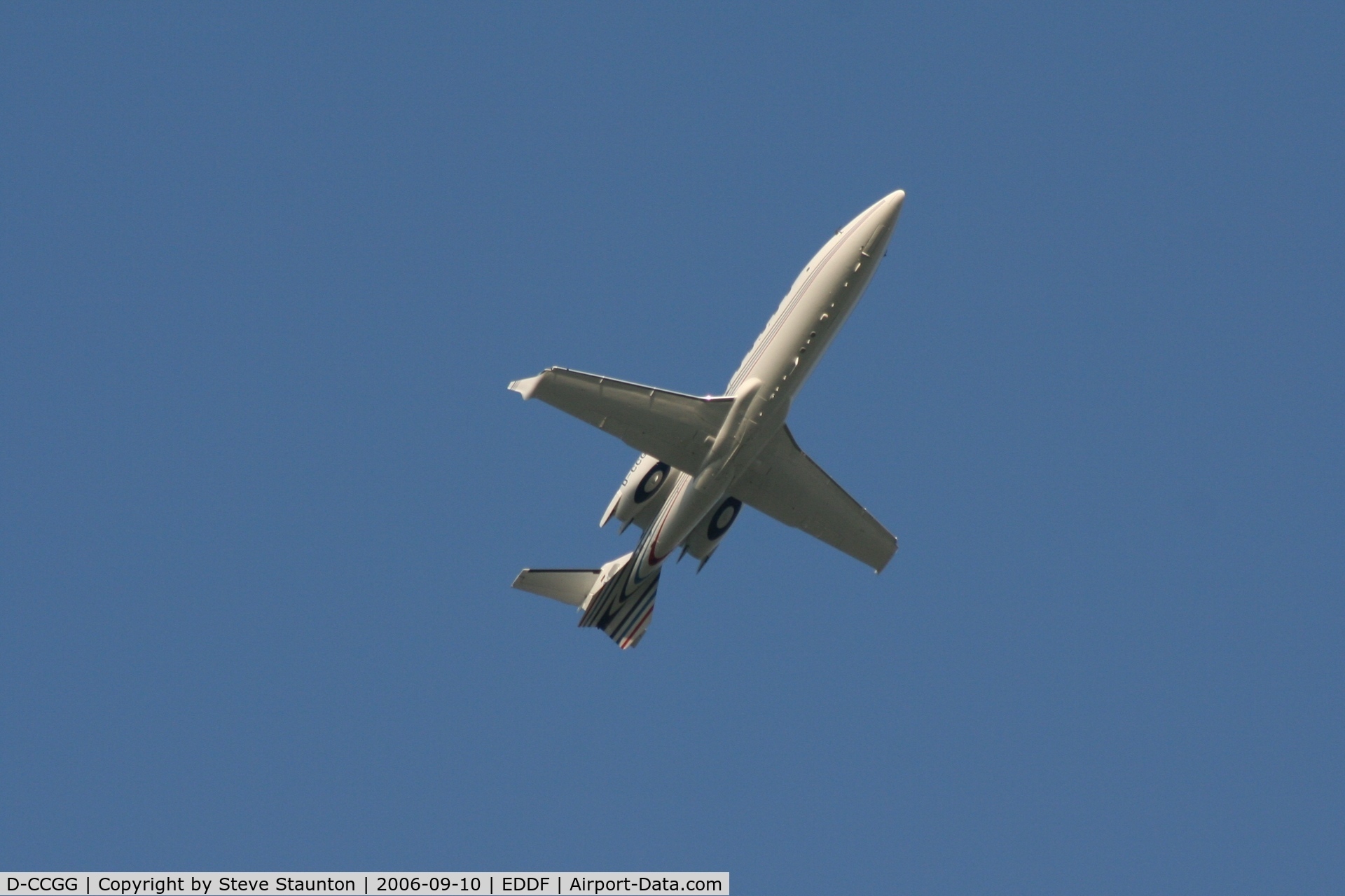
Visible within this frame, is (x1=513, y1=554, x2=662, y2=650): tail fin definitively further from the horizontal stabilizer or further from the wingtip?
the wingtip

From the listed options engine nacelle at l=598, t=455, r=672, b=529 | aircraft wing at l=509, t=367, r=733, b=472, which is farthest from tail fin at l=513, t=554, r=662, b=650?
aircraft wing at l=509, t=367, r=733, b=472

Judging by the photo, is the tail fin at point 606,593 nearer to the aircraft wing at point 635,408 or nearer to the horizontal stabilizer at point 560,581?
the horizontal stabilizer at point 560,581

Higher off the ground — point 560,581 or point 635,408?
point 635,408

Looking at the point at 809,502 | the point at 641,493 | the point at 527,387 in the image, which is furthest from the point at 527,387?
the point at 809,502

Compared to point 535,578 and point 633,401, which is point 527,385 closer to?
point 633,401

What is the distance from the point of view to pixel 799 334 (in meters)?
52.3

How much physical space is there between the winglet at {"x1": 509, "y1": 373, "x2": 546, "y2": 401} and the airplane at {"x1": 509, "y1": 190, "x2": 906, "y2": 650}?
34 millimetres

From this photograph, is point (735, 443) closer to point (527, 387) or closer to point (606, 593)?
point (527, 387)

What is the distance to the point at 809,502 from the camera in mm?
58844

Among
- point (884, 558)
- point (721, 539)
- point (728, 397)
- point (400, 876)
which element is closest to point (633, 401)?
point (728, 397)

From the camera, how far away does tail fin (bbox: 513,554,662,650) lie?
6075 centimetres

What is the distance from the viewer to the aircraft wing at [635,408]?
53.1 metres

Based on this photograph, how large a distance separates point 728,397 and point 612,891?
56.2 feet

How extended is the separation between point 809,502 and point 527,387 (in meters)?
12.4
